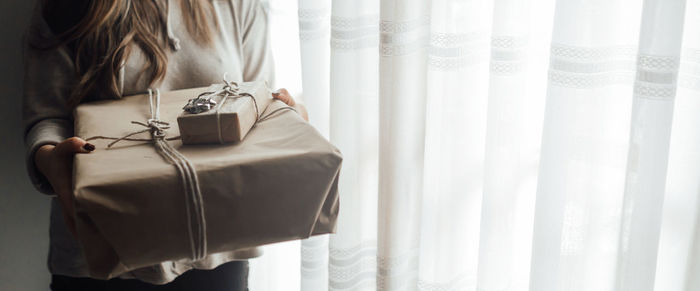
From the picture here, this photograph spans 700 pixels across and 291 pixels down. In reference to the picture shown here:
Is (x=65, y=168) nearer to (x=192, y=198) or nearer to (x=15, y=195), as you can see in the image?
(x=192, y=198)

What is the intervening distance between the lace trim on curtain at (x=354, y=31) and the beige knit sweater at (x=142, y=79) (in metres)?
0.13

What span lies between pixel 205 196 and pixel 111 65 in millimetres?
328

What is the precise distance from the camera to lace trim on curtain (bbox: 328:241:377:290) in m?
1.05

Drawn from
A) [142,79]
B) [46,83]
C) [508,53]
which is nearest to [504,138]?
[508,53]

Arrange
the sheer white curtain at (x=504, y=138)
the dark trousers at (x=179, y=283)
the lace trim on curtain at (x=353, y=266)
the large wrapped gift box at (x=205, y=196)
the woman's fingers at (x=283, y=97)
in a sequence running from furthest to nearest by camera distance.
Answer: the lace trim on curtain at (x=353, y=266)
the dark trousers at (x=179, y=283)
the woman's fingers at (x=283, y=97)
the sheer white curtain at (x=504, y=138)
the large wrapped gift box at (x=205, y=196)

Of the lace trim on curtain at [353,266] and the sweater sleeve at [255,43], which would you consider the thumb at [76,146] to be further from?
the lace trim on curtain at [353,266]

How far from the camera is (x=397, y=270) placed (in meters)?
1.00

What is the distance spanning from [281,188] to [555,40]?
15.1 inches

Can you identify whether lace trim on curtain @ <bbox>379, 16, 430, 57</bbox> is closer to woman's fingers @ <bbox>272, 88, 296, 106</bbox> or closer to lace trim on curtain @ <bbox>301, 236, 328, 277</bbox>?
woman's fingers @ <bbox>272, 88, 296, 106</bbox>

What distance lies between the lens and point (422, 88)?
93cm

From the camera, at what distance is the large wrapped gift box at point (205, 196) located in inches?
23.7

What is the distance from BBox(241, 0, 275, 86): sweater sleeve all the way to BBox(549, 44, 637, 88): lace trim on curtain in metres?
0.48

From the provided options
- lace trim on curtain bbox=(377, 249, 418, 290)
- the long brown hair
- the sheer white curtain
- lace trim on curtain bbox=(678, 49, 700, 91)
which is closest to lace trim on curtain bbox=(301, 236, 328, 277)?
the sheer white curtain

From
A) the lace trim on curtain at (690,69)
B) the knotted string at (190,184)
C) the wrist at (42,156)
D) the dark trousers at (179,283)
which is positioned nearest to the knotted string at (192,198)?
the knotted string at (190,184)
